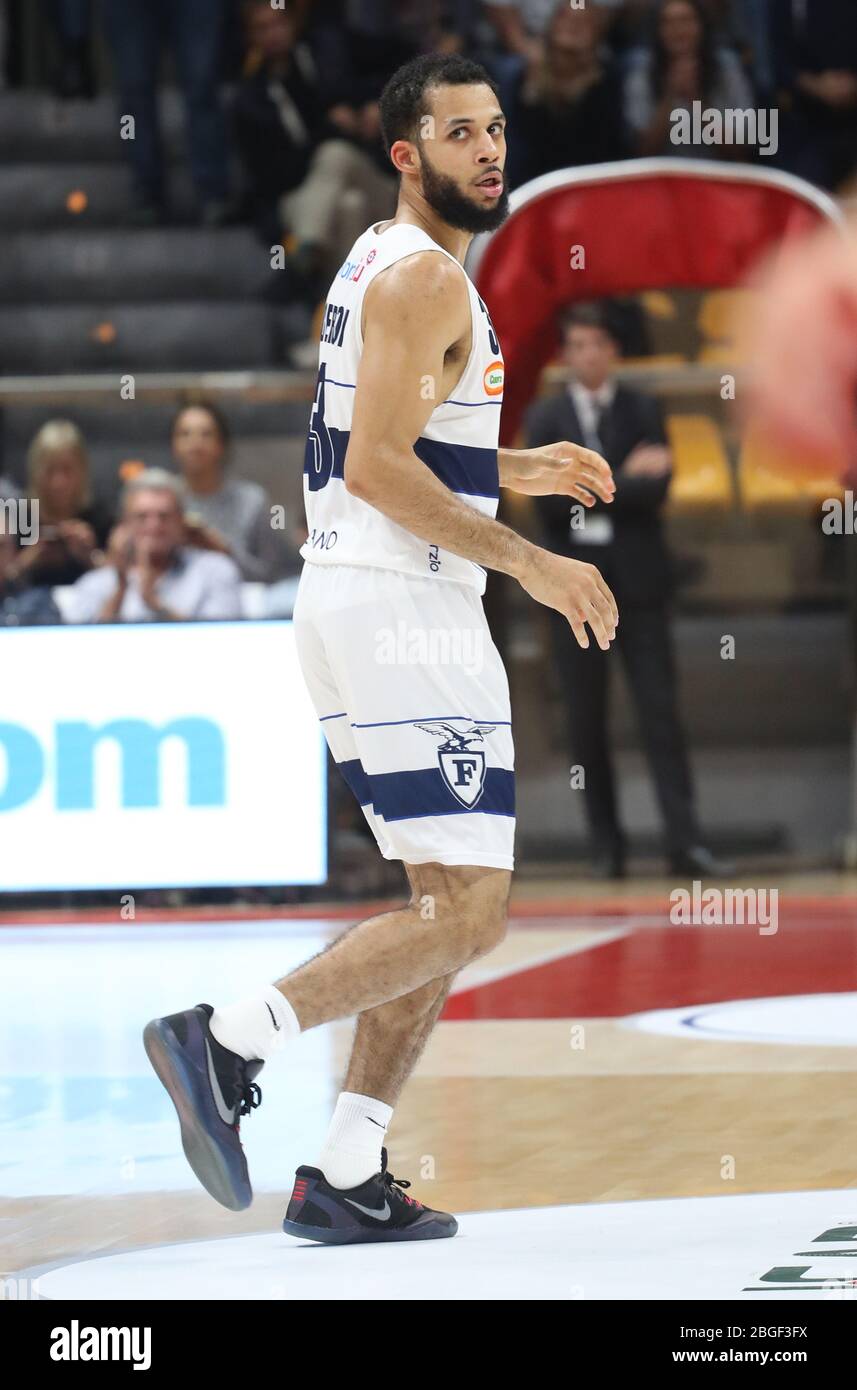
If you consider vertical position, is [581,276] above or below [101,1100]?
above

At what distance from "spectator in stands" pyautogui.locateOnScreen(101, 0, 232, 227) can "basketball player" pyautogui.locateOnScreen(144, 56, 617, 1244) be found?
9225 millimetres

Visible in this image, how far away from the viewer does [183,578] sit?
355 inches

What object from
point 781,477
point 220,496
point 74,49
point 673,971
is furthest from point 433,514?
point 74,49

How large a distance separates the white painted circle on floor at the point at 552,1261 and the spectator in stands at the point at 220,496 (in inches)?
241

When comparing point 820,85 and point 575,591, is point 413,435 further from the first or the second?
point 820,85

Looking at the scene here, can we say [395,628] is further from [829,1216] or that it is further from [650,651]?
[650,651]

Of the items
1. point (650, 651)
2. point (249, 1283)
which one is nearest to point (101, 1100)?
point (249, 1283)

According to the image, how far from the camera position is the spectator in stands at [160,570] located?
29.5 ft

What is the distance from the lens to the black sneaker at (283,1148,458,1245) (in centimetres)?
363

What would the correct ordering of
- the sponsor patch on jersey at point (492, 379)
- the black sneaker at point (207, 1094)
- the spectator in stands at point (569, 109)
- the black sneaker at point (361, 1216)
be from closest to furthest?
the black sneaker at point (207, 1094) → the black sneaker at point (361, 1216) → the sponsor patch on jersey at point (492, 379) → the spectator in stands at point (569, 109)

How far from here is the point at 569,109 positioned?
11.8 metres

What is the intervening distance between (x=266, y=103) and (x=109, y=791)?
5536 millimetres

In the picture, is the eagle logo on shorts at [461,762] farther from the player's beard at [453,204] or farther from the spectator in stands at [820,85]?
the spectator in stands at [820,85]

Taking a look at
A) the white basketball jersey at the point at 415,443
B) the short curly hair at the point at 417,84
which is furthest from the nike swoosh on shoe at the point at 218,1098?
the short curly hair at the point at 417,84
